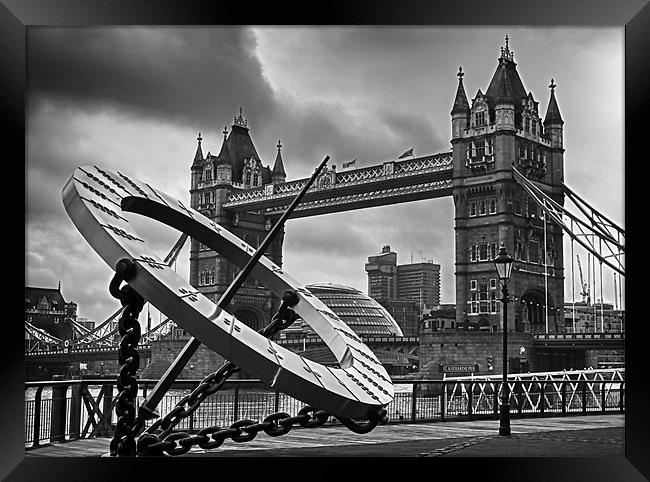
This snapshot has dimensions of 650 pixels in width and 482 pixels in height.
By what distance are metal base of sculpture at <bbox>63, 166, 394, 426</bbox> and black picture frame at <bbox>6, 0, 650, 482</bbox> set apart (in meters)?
1.73

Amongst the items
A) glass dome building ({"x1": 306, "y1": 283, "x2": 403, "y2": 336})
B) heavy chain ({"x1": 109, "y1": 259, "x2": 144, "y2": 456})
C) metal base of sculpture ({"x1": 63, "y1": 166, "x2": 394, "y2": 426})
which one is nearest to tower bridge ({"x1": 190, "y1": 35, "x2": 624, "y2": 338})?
glass dome building ({"x1": 306, "y1": 283, "x2": 403, "y2": 336})

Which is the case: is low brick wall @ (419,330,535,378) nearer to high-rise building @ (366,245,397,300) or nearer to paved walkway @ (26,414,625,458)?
high-rise building @ (366,245,397,300)

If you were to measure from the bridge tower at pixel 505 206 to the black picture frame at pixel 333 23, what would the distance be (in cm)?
2359

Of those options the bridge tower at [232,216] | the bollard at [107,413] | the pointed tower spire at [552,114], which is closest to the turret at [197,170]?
the bridge tower at [232,216]

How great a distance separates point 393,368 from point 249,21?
2684cm

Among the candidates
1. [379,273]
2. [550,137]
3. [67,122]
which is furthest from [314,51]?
[550,137]

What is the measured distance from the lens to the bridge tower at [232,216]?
31500mm

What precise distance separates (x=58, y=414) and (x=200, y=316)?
4.85 m

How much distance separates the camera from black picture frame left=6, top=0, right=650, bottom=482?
24.9ft

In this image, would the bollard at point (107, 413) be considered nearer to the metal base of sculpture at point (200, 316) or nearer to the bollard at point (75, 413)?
the bollard at point (75, 413)

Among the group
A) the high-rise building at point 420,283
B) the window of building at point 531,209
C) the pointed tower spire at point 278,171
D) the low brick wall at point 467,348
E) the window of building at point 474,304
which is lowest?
the low brick wall at point 467,348

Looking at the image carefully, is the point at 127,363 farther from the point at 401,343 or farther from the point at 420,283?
the point at 401,343

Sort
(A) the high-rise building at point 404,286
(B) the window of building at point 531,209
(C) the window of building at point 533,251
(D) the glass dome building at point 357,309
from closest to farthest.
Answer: (A) the high-rise building at point 404,286, (B) the window of building at point 531,209, (C) the window of building at point 533,251, (D) the glass dome building at point 357,309

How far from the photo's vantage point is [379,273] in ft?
101
